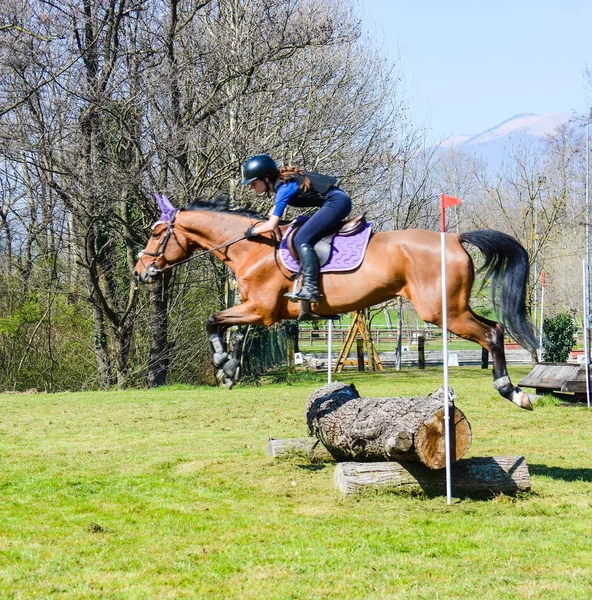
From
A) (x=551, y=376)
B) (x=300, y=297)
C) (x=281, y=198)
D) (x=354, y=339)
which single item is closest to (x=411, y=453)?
(x=300, y=297)

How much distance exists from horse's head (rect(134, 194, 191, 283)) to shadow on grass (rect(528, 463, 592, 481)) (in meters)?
4.26

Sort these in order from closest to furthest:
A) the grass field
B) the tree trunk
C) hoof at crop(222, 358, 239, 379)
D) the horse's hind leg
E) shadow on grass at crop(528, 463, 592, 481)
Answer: the grass field
the horse's hind leg
hoof at crop(222, 358, 239, 379)
shadow on grass at crop(528, 463, 592, 481)
the tree trunk

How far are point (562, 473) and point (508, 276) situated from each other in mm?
2329

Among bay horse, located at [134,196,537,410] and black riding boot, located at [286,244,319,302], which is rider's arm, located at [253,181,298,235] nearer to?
bay horse, located at [134,196,537,410]

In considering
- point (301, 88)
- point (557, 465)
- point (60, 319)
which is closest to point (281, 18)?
point (301, 88)

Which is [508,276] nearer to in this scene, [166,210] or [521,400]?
[521,400]

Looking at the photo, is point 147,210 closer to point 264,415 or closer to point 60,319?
point 60,319

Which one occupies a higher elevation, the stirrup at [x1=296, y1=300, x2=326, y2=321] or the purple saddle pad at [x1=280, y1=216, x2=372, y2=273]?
the purple saddle pad at [x1=280, y1=216, x2=372, y2=273]

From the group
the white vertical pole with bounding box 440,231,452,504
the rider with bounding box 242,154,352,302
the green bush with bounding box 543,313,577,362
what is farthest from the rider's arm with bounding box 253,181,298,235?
the green bush with bounding box 543,313,577,362

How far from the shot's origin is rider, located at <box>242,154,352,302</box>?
23.1ft

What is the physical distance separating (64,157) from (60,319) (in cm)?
441

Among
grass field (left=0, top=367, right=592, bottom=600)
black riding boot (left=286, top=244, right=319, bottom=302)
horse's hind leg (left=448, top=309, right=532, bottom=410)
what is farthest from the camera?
black riding boot (left=286, top=244, right=319, bottom=302)

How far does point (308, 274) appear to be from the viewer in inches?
276

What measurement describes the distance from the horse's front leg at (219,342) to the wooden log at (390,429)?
118 cm
